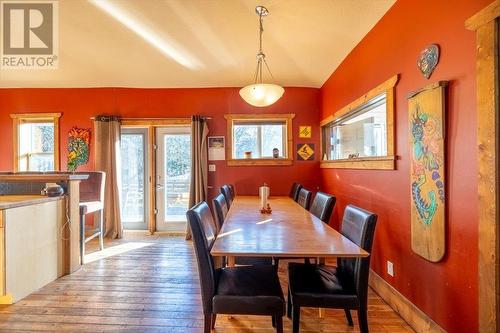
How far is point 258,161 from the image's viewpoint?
14.9 ft

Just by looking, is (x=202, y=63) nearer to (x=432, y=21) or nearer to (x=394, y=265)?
(x=432, y=21)

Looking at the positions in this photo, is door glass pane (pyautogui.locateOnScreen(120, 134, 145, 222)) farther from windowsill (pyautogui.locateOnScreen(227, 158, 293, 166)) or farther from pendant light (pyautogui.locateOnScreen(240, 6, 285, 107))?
pendant light (pyautogui.locateOnScreen(240, 6, 285, 107))

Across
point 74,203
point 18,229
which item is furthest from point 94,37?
point 18,229

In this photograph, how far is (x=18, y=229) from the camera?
2430 millimetres

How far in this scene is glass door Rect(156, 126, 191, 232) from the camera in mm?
4695

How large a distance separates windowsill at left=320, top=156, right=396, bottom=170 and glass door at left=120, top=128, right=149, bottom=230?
330cm

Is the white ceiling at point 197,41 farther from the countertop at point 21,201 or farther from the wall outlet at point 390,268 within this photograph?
the wall outlet at point 390,268

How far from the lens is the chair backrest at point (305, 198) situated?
3.17m

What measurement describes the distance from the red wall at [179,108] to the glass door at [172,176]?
Result: 0.39 meters

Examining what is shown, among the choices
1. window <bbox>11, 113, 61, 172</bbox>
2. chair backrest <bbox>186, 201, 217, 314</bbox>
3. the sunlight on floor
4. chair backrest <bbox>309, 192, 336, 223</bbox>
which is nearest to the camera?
chair backrest <bbox>186, 201, 217, 314</bbox>

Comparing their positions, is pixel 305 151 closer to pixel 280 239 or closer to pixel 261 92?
pixel 261 92

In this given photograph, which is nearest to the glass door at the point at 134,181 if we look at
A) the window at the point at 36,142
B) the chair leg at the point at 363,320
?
the window at the point at 36,142

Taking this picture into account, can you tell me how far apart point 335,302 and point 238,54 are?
3.20 metres

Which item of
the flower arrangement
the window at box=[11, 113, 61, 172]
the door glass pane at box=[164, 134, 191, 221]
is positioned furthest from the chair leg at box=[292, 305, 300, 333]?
the window at box=[11, 113, 61, 172]
